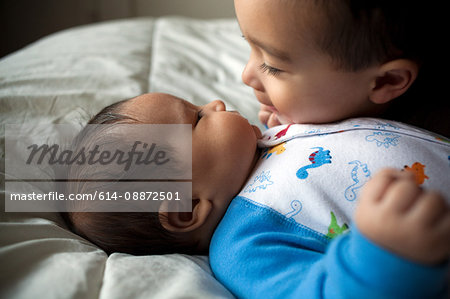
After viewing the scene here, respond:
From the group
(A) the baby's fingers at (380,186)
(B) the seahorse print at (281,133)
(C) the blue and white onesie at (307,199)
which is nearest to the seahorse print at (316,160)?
(C) the blue and white onesie at (307,199)

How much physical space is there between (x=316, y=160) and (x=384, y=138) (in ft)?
0.38

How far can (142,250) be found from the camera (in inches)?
29.0

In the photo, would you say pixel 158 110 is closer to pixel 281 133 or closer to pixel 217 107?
pixel 217 107

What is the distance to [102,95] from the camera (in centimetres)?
111

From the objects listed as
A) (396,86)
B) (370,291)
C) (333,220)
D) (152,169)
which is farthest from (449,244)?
(152,169)

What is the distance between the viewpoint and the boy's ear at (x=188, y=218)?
28.7 inches

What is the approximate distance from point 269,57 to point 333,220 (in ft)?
0.97

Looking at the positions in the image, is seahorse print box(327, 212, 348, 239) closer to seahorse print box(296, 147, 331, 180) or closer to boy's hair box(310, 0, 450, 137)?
seahorse print box(296, 147, 331, 180)

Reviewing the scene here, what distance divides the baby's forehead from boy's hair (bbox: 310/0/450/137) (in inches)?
11.1

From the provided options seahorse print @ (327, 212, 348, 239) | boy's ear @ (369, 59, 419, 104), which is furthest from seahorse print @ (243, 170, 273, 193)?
boy's ear @ (369, 59, 419, 104)

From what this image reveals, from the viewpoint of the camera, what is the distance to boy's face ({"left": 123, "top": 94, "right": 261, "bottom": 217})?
75cm

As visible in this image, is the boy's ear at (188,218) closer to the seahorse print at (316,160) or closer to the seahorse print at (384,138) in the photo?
the seahorse print at (316,160)

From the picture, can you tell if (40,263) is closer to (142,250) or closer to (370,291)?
(142,250)

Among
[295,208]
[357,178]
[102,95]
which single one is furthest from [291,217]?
[102,95]
